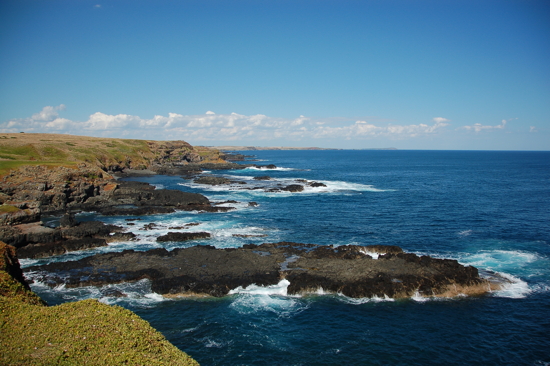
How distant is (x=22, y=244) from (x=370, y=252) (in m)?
38.9

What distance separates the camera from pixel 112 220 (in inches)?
2085

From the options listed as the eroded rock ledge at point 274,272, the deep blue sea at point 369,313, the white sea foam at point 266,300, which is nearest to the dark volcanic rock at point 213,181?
the deep blue sea at point 369,313

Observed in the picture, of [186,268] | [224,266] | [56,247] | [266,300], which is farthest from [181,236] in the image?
[266,300]

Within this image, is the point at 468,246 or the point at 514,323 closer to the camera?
the point at 514,323

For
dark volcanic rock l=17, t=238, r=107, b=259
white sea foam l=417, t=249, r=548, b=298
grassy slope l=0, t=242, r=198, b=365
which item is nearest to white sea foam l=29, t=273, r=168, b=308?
dark volcanic rock l=17, t=238, r=107, b=259

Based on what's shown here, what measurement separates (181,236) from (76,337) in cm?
3034

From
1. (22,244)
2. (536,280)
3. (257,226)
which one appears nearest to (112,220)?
(22,244)

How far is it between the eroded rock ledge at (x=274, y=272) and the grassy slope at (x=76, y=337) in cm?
1401

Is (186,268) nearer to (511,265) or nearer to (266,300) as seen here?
(266,300)

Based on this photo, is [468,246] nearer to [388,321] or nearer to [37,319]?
[388,321]

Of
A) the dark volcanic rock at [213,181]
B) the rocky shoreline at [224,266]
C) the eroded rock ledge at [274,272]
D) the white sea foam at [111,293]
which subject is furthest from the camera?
the dark volcanic rock at [213,181]

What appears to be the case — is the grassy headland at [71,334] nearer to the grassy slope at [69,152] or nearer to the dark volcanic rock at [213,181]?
the grassy slope at [69,152]

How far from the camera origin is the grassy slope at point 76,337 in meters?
11.7

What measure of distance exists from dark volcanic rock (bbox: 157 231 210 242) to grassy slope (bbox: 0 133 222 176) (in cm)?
3386
